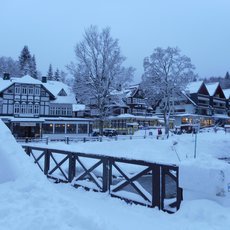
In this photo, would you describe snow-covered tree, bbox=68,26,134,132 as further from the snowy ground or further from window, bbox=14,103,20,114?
the snowy ground

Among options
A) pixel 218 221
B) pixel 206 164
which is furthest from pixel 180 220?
pixel 206 164

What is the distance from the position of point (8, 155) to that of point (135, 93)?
57.2 metres

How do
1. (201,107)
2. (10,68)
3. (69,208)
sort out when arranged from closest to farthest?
(69,208) < (201,107) < (10,68)

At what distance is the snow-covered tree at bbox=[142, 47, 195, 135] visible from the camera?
4509cm

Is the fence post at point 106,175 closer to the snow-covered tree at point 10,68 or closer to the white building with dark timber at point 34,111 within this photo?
the white building with dark timber at point 34,111

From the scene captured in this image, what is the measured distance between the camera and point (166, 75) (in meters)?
45.8

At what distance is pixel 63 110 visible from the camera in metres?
50.5

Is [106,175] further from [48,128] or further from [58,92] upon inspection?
[58,92]

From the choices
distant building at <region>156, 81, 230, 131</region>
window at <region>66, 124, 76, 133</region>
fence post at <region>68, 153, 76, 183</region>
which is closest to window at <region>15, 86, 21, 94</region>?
window at <region>66, 124, 76, 133</region>

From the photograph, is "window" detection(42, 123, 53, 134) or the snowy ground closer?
the snowy ground

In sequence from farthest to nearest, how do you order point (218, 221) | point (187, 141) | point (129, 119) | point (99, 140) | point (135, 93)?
point (135, 93)
point (129, 119)
point (187, 141)
point (99, 140)
point (218, 221)

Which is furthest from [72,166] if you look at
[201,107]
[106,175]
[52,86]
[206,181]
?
[201,107]

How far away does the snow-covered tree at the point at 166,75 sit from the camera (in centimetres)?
4509

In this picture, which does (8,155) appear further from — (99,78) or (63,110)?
(63,110)
